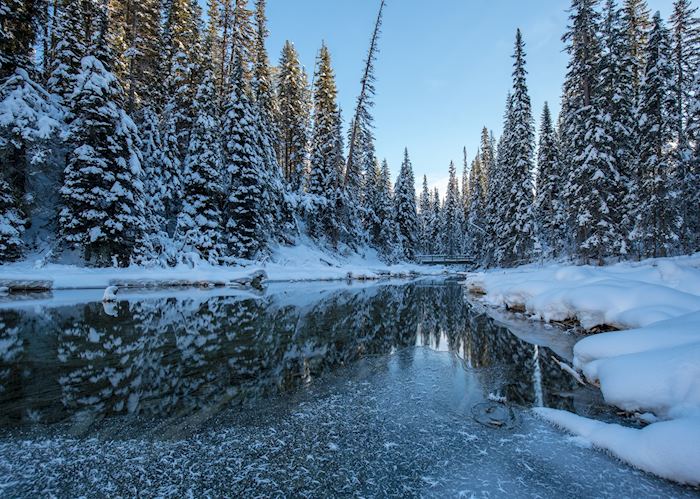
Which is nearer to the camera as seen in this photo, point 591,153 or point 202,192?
point 591,153

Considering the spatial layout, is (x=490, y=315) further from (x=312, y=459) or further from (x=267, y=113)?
(x=267, y=113)

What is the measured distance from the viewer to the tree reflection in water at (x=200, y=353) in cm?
486

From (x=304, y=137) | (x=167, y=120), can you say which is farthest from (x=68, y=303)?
(x=304, y=137)

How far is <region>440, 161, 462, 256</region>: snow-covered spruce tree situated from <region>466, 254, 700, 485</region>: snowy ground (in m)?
58.0

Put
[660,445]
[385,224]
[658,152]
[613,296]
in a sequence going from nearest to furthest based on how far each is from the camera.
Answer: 1. [660,445]
2. [613,296]
3. [658,152]
4. [385,224]

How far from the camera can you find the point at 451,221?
6688 centimetres

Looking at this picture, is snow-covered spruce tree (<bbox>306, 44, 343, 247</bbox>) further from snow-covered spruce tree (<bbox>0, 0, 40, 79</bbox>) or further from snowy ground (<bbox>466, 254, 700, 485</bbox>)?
snowy ground (<bbox>466, 254, 700, 485</bbox>)

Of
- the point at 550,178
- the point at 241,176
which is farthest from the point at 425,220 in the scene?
the point at 241,176

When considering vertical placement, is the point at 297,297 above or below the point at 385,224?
below

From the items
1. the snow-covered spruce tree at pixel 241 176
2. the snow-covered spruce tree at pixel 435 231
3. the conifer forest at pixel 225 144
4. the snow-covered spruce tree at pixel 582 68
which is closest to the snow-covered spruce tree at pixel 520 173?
the conifer forest at pixel 225 144

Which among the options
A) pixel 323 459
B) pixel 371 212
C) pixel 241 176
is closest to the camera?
pixel 323 459

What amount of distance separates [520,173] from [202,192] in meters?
25.7

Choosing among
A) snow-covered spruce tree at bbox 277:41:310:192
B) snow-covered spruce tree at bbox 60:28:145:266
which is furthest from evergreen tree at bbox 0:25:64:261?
snow-covered spruce tree at bbox 277:41:310:192

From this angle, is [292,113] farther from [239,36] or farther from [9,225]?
[9,225]
